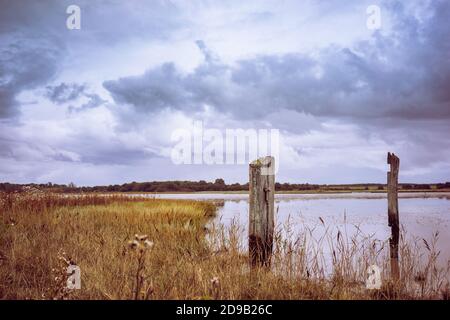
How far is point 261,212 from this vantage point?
4820 millimetres

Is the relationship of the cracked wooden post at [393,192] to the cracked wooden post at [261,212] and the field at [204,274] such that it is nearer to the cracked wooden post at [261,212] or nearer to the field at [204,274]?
the field at [204,274]

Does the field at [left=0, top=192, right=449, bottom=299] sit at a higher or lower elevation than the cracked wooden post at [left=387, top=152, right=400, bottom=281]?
lower

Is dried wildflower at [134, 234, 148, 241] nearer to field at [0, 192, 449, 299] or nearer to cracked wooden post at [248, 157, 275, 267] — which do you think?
field at [0, 192, 449, 299]

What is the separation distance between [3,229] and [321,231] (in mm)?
9375

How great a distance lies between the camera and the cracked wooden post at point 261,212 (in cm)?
Answer: 481

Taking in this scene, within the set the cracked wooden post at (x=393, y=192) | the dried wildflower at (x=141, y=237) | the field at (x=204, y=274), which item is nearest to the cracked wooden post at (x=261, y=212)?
the field at (x=204, y=274)

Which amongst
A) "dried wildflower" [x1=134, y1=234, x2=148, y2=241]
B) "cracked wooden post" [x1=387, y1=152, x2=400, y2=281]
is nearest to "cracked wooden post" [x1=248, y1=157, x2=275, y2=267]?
"dried wildflower" [x1=134, y1=234, x2=148, y2=241]

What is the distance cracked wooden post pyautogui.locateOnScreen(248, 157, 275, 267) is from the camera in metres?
4.81

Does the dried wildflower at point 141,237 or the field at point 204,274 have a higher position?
the dried wildflower at point 141,237

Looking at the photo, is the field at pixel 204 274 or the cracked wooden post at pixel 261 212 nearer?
the field at pixel 204 274

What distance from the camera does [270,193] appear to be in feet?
15.8

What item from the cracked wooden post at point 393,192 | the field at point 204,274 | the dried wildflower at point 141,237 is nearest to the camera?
the dried wildflower at point 141,237
